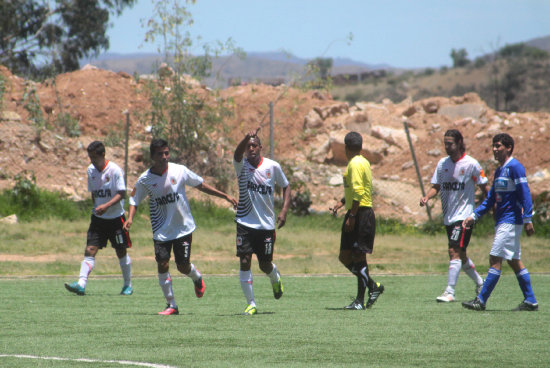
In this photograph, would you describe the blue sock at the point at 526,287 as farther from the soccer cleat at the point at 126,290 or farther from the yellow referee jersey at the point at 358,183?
the soccer cleat at the point at 126,290

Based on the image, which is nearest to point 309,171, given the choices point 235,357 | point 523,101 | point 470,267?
point 470,267

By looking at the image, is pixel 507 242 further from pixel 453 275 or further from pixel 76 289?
pixel 76 289

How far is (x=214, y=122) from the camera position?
26.7m

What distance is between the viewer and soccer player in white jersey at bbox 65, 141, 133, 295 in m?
11.4

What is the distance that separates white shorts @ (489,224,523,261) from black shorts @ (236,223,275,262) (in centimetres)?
248

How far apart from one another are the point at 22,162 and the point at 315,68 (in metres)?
11.0

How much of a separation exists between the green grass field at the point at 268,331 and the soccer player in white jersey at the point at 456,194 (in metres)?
0.61

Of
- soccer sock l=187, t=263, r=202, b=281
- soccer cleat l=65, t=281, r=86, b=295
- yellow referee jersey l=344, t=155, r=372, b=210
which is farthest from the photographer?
soccer cleat l=65, t=281, r=86, b=295

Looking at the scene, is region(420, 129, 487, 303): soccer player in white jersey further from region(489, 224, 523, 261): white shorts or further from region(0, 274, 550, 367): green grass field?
region(489, 224, 523, 261): white shorts

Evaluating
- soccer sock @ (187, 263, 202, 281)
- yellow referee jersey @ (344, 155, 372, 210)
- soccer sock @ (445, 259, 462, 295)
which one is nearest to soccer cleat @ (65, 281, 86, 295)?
soccer sock @ (187, 263, 202, 281)

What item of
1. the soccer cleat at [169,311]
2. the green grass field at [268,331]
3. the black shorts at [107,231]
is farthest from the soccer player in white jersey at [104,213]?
the soccer cleat at [169,311]

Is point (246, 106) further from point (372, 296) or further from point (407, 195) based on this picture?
point (372, 296)

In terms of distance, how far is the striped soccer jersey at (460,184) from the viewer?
34.7 ft

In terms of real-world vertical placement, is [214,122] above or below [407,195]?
above
